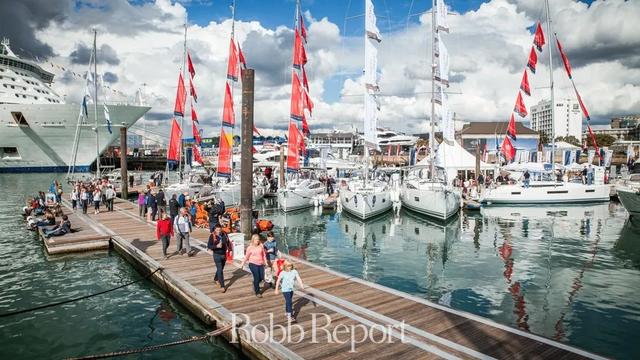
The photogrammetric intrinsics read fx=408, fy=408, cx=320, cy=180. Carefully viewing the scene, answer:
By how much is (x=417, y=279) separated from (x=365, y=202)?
13.9m

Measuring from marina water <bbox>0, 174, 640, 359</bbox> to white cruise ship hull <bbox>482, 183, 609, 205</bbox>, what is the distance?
798cm

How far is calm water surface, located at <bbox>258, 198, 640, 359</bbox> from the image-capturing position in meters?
11.8

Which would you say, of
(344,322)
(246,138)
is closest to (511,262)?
(344,322)

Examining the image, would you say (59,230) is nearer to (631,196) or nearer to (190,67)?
(190,67)

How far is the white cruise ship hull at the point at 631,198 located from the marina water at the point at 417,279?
38.3 inches

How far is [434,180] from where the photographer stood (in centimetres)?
3117

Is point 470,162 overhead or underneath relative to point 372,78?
underneath

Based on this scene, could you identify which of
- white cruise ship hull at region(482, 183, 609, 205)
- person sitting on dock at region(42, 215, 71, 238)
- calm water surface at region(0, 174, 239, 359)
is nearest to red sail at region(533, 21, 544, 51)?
white cruise ship hull at region(482, 183, 609, 205)

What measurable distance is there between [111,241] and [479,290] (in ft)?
55.1

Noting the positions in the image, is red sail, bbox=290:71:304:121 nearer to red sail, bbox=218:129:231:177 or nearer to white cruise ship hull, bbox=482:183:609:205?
red sail, bbox=218:129:231:177

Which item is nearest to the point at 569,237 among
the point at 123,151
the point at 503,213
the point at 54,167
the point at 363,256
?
the point at 503,213

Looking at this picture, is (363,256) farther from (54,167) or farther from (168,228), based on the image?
(54,167)

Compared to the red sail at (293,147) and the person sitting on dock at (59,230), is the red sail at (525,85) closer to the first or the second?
the red sail at (293,147)

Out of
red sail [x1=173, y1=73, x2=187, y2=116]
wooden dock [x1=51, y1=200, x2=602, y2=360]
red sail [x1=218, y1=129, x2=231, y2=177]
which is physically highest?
red sail [x1=173, y1=73, x2=187, y2=116]
